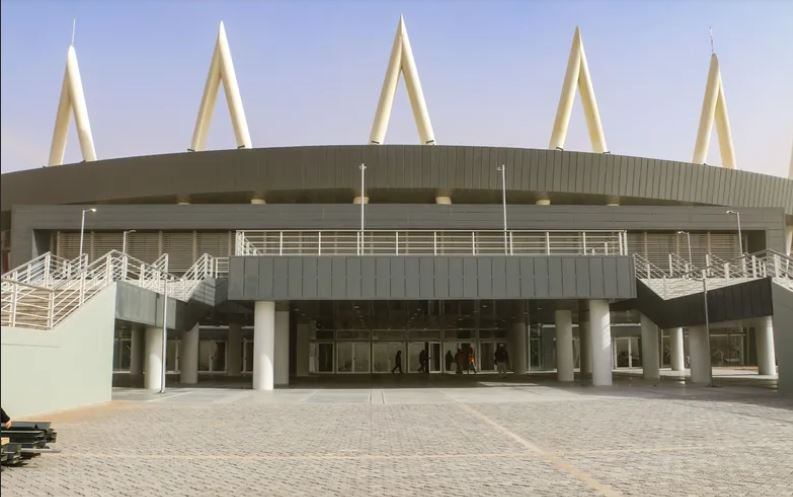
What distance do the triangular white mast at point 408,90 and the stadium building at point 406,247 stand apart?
0.18m

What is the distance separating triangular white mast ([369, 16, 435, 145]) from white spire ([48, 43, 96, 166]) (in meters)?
22.2

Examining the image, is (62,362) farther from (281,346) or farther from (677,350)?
(677,350)

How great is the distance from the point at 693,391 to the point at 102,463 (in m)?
20.1

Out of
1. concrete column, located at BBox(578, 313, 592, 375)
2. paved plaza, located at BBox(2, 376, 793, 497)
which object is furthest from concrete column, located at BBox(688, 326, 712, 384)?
paved plaza, located at BBox(2, 376, 793, 497)

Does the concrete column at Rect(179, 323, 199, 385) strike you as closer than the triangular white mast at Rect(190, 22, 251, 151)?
Yes

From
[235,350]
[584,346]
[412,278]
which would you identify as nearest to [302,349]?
A: [235,350]

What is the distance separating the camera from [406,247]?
29594 mm

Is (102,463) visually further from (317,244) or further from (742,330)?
(742,330)

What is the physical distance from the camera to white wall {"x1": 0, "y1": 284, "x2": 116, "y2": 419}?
16375mm

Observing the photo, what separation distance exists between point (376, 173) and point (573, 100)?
774 inches

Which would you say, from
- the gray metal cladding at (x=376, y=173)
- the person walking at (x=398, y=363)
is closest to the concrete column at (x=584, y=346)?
the person walking at (x=398, y=363)

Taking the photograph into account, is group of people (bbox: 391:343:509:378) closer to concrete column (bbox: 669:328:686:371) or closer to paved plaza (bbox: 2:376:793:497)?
concrete column (bbox: 669:328:686:371)

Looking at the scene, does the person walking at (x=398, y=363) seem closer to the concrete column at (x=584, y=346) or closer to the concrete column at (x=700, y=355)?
the concrete column at (x=584, y=346)

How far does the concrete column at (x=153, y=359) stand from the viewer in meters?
28.3
